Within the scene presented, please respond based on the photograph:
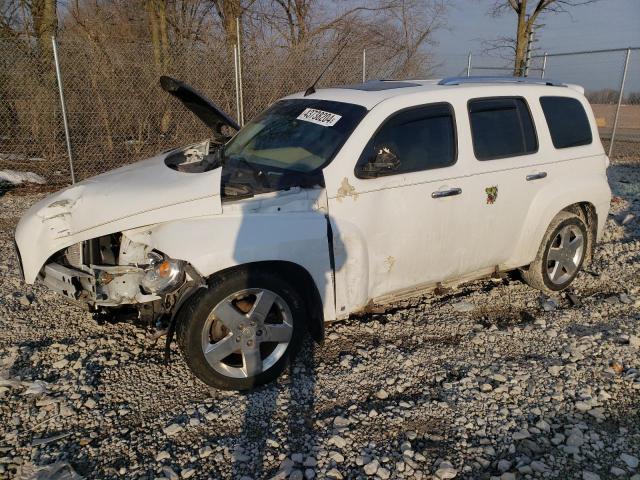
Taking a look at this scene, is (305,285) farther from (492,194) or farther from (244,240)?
(492,194)

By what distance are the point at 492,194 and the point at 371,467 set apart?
2382mm

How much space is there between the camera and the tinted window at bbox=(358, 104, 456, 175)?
3609 millimetres

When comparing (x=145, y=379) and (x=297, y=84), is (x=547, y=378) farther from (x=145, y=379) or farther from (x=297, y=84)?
(x=297, y=84)

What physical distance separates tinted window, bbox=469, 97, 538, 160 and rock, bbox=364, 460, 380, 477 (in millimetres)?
2443

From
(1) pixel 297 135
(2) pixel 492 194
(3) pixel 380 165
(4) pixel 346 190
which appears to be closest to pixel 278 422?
(4) pixel 346 190

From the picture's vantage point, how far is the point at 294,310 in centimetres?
333

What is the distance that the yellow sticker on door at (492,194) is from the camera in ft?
13.2

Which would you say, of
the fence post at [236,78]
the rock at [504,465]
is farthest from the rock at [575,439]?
the fence post at [236,78]

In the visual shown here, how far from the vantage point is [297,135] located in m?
3.88

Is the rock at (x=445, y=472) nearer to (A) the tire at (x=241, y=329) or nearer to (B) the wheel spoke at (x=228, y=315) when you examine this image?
(A) the tire at (x=241, y=329)

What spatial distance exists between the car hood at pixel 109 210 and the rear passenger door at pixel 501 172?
6.74 feet

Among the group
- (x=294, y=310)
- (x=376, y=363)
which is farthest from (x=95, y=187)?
(x=376, y=363)

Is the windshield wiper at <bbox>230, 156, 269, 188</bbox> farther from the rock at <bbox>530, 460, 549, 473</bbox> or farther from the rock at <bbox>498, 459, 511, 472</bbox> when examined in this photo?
the rock at <bbox>530, 460, 549, 473</bbox>

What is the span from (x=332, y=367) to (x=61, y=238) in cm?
200
